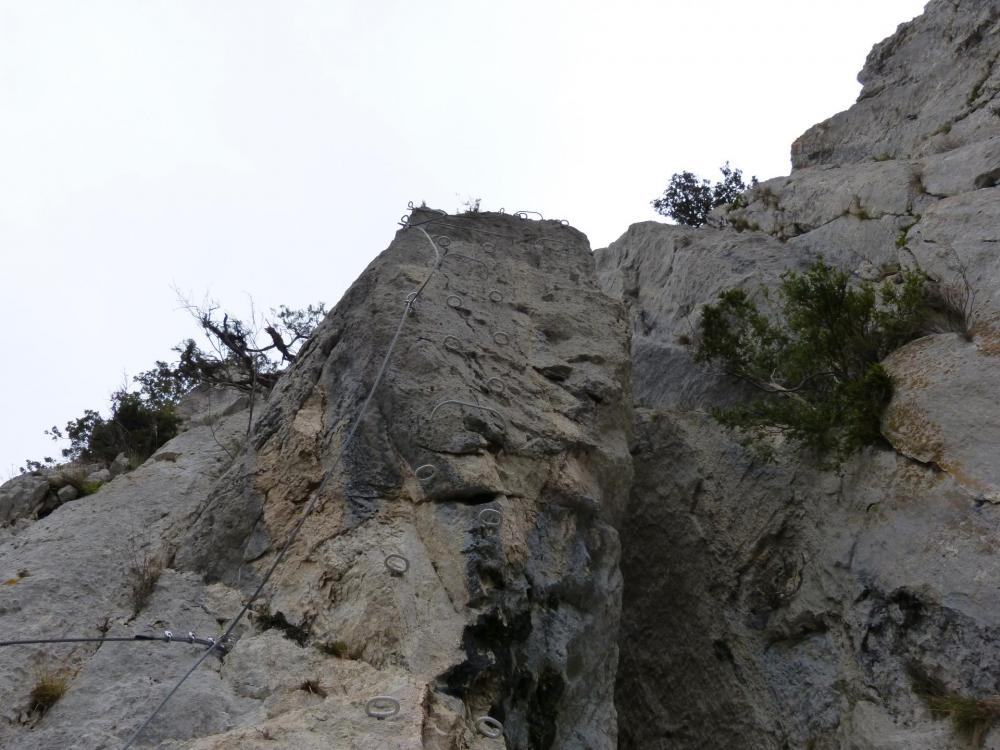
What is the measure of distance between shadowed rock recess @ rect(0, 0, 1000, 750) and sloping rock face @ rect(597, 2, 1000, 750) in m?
0.03

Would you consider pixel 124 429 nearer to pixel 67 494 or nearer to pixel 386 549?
pixel 67 494

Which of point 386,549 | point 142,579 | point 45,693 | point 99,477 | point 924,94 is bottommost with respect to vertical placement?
point 45,693

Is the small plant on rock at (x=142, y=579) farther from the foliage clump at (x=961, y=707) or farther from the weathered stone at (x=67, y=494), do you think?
the foliage clump at (x=961, y=707)

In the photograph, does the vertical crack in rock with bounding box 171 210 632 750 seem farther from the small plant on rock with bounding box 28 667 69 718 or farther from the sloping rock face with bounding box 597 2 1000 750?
the sloping rock face with bounding box 597 2 1000 750

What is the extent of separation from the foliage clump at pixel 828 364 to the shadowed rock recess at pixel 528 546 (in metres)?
0.27

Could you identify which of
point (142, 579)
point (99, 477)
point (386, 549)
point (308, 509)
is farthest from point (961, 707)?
point (99, 477)

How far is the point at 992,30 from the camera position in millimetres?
16719

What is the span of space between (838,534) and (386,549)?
15.4 feet

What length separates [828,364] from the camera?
1059 centimetres

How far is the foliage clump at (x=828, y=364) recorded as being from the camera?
9.72m

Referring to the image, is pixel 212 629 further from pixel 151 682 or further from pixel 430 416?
pixel 430 416

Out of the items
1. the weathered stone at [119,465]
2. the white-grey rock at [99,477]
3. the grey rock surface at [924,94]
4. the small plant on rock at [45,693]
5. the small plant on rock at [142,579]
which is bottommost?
the small plant on rock at [45,693]

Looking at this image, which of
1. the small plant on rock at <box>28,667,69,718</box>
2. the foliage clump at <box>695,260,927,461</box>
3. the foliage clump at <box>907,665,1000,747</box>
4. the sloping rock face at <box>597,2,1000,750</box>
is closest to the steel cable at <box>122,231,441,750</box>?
the small plant on rock at <box>28,667,69,718</box>

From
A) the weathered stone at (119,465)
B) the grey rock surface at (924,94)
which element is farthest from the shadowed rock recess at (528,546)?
the grey rock surface at (924,94)
